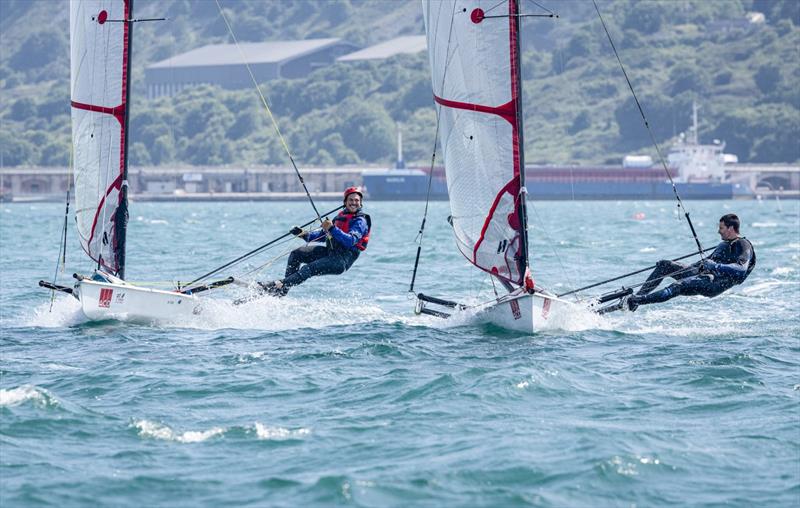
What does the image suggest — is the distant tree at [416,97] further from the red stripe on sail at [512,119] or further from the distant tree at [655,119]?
the red stripe on sail at [512,119]

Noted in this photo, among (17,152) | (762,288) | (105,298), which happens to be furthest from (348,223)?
(17,152)

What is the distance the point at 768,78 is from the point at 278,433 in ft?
542

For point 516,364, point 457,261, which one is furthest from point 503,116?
point 457,261

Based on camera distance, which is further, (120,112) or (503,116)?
(120,112)

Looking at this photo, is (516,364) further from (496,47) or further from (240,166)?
(240,166)

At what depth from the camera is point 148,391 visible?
15859mm

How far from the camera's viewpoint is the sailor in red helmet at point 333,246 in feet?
65.9

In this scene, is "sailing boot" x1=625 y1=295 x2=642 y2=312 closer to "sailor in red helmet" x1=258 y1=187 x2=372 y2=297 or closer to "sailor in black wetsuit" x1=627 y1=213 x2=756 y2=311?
"sailor in black wetsuit" x1=627 y1=213 x2=756 y2=311

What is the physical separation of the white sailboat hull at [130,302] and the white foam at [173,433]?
7057 mm

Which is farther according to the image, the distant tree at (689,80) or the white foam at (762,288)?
the distant tree at (689,80)

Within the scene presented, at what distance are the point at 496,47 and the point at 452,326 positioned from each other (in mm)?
3950

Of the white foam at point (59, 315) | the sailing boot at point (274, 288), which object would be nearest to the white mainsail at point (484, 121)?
the sailing boot at point (274, 288)

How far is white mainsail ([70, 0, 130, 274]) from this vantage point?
71.9 ft

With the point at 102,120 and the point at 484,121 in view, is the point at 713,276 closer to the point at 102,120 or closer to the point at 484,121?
the point at 484,121
